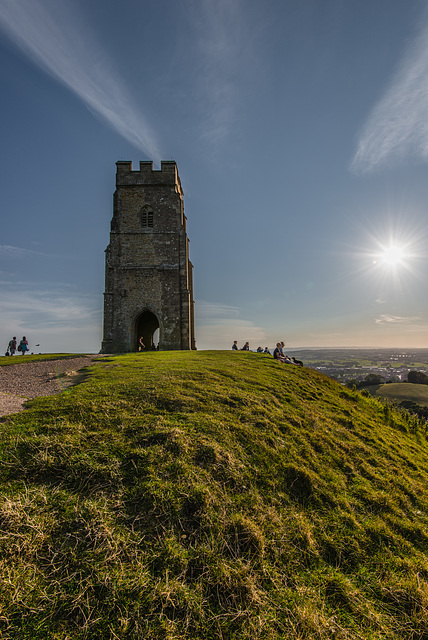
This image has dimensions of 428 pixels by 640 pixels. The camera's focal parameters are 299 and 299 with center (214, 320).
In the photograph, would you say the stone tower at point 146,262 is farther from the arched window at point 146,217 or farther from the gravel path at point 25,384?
the gravel path at point 25,384

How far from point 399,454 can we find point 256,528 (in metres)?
7.13

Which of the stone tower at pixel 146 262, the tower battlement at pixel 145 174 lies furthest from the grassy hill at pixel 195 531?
the tower battlement at pixel 145 174

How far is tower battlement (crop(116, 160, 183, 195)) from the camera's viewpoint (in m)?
27.0

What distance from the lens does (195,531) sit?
Answer: 367 centimetres

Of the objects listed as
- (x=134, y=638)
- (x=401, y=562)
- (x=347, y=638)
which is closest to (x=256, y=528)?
(x=347, y=638)

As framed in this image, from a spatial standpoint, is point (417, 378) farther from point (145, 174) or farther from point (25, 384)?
point (25, 384)

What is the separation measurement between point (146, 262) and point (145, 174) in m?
8.20

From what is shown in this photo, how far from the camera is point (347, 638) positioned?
2.88 metres

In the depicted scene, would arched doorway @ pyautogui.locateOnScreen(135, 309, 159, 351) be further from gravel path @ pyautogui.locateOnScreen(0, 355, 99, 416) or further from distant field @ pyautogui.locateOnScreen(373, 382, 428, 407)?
distant field @ pyautogui.locateOnScreen(373, 382, 428, 407)

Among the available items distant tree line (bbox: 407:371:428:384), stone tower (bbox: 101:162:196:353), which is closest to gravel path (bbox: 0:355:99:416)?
stone tower (bbox: 101:162:196:353)

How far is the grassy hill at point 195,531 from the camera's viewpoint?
2826mm

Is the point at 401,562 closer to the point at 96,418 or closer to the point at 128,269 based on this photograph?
the point at 96,418

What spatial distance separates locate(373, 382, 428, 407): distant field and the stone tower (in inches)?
1429

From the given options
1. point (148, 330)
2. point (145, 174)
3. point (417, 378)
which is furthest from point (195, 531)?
point (417, 378)
